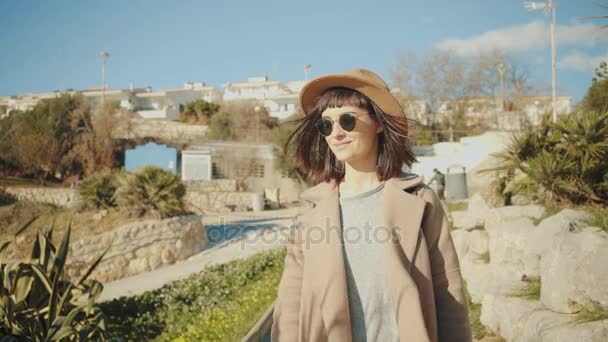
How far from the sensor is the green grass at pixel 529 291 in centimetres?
370

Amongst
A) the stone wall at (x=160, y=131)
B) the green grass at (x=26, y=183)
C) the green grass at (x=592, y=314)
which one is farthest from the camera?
the stone wall at (x=160, y=131)

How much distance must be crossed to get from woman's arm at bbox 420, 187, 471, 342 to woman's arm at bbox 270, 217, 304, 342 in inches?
21.4

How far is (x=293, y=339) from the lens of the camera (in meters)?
1.75

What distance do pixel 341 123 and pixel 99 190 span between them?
11728 millimetres

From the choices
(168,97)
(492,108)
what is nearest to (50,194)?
(492,108)

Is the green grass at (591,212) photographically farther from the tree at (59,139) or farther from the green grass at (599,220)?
the tree at (59,139)

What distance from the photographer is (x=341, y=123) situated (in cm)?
191

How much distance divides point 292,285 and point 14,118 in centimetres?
3262

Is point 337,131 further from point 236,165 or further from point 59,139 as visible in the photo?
point 59,139

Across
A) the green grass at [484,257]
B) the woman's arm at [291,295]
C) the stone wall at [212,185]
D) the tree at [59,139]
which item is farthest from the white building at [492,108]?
the woman's arm at [291,295]

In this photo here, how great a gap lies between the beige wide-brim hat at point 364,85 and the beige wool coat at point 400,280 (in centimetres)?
34

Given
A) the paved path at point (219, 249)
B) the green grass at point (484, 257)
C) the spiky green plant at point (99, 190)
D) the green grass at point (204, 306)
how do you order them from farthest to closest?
the spiky green plant at point (99, 190), the paved path at point (219, 249), the green grass at point (484, 257), the green grass at point (204, 306)

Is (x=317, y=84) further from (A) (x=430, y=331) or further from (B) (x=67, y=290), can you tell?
(B) (x=67, y=290)

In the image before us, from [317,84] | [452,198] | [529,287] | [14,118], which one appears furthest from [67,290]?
[14,118]
